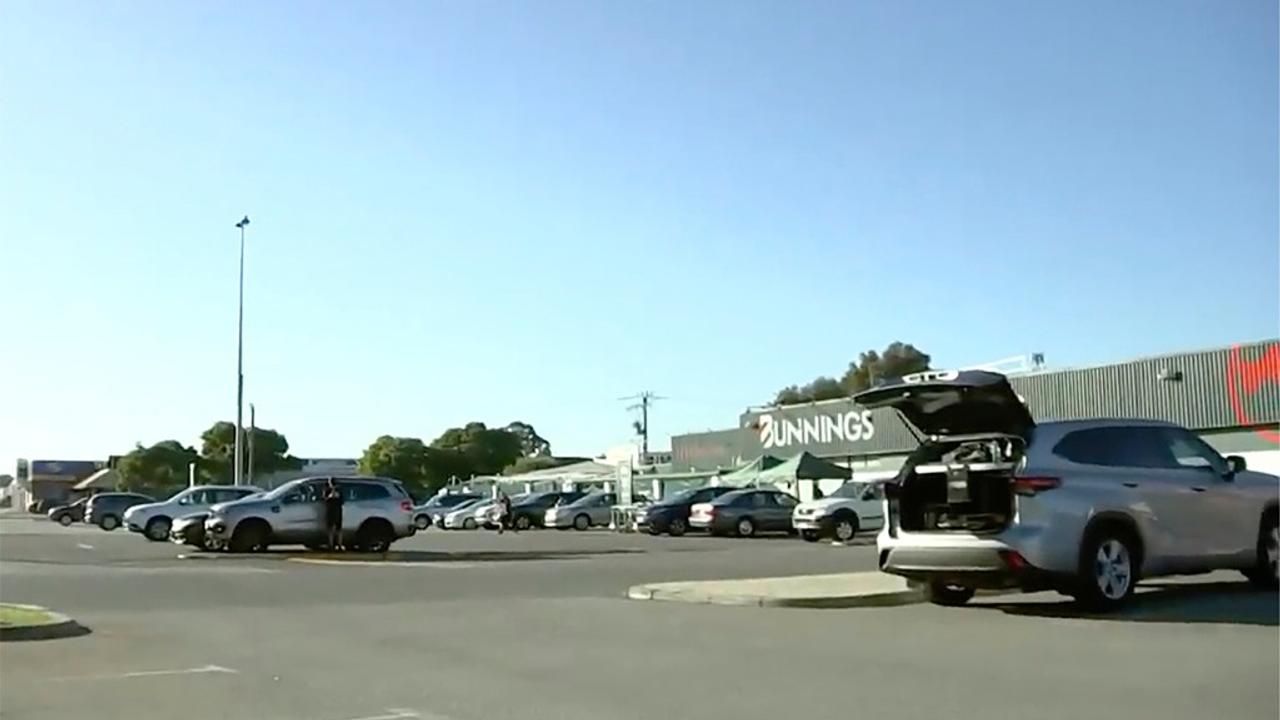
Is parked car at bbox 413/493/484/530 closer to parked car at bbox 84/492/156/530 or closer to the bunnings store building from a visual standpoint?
parked car at bbox 84/492/156/530

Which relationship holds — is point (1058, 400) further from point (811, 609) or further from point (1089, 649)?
point (1089, 649)

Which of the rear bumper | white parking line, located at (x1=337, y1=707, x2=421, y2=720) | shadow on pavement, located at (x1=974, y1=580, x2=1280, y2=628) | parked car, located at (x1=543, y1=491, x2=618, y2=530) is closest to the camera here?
white parking line, located at (x1=337, y1=707, x2=421, y2=720)

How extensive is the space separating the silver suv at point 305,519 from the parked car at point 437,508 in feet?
82.0

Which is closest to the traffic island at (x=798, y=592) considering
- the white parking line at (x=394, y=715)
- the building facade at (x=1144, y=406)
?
the white parking line at (x=394, y=715)

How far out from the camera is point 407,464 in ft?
385

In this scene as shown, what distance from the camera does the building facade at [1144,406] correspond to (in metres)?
42.6

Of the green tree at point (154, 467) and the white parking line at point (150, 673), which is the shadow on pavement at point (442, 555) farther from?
the green tree at point (154, 467)

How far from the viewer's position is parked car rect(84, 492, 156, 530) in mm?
55750

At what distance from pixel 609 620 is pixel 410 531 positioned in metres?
17.4

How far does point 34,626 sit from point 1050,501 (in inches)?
360

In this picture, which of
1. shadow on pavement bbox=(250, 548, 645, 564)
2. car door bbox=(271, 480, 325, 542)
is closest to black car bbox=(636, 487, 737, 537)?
shadow on pavement bbox=(250, 548, 645, 564)

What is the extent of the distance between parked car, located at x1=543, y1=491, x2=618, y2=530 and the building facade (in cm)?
1041

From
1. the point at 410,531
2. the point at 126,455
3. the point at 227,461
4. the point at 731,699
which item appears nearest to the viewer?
the point at 731,699

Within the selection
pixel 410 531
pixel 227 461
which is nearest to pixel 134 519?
pixel 410 531
